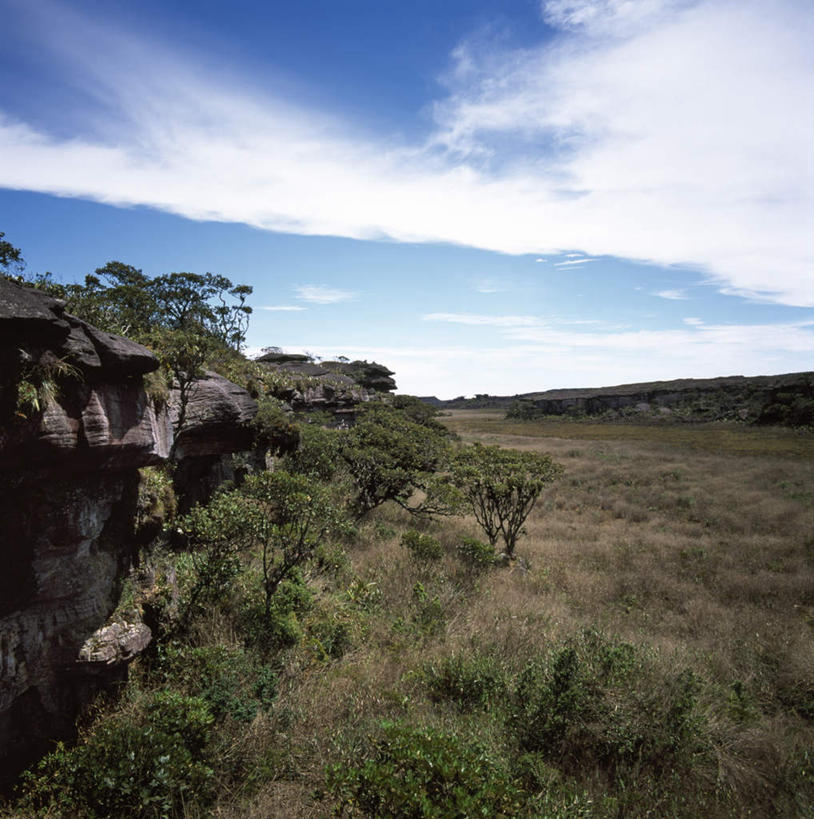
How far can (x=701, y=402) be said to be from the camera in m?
77.1

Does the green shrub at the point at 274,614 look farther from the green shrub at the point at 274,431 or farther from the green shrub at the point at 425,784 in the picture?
the green shrub at the point at 274,431

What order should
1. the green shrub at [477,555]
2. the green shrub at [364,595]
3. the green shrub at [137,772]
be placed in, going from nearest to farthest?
the green shrub at [137,772], the green shrub at [364,595], the green shrub at [477,555]

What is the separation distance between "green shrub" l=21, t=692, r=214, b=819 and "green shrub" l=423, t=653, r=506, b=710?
332cm

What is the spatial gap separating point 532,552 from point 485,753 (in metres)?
10.8

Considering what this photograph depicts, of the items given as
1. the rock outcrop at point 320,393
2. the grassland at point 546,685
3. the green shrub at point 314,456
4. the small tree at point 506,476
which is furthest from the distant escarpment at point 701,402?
the green shrub at point 314,456

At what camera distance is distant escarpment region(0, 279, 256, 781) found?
17.1 feet

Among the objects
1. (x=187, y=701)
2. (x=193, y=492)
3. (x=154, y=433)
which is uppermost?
(x=154, y=433)

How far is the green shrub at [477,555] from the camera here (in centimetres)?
1238

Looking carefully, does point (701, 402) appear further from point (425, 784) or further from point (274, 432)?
point (425, 784)

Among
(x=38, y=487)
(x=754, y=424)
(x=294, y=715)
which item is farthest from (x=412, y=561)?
(x=754, y=424)

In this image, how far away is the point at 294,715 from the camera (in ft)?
19.7

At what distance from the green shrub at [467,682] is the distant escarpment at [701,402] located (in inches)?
2526

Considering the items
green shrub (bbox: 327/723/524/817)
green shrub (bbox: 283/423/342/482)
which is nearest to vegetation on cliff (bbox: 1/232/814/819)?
green shrub (bbox: 327/723/524/817)

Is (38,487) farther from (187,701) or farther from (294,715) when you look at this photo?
(294,715)
